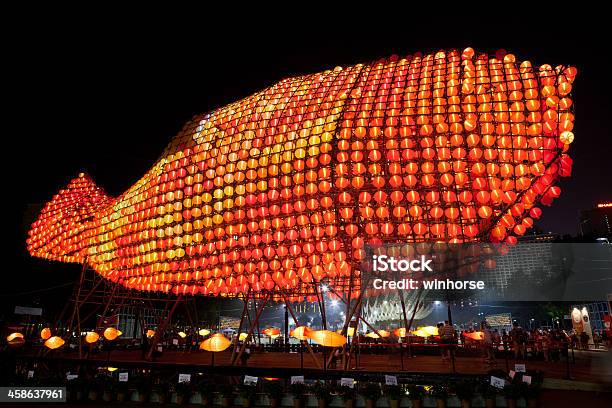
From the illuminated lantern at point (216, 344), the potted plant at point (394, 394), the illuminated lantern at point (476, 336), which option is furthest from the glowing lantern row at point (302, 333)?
the illuminated lantern at point (476, 336)

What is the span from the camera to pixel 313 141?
18.2 metres

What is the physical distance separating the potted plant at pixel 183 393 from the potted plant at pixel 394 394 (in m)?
5.98

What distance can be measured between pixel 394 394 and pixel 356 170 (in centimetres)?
776

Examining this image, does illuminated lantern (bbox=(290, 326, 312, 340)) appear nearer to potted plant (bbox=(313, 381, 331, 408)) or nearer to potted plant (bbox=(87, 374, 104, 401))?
potted plant (bbox=(313, 381, 331, 408))

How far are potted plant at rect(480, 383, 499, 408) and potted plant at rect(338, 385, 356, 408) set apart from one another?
10.6 ft

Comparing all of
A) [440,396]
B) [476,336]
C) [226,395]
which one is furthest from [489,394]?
[476,336]

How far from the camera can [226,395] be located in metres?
13.5

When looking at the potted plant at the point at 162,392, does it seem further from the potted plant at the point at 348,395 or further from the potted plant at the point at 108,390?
the potted plant at the point at 348,395

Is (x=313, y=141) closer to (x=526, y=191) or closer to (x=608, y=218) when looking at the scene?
(x=526, y=191)

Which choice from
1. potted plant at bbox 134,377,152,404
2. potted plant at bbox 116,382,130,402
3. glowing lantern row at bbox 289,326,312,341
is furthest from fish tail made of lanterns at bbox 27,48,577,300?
potted plant at bbox 116,382,130,402

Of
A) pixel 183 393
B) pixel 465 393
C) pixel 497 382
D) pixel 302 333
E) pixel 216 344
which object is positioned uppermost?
pixel 302 333

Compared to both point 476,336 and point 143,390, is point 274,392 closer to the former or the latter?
point 143,390

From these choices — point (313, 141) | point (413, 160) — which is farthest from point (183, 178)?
point (413, 160)

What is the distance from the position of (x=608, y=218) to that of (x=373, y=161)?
99.8 meters
